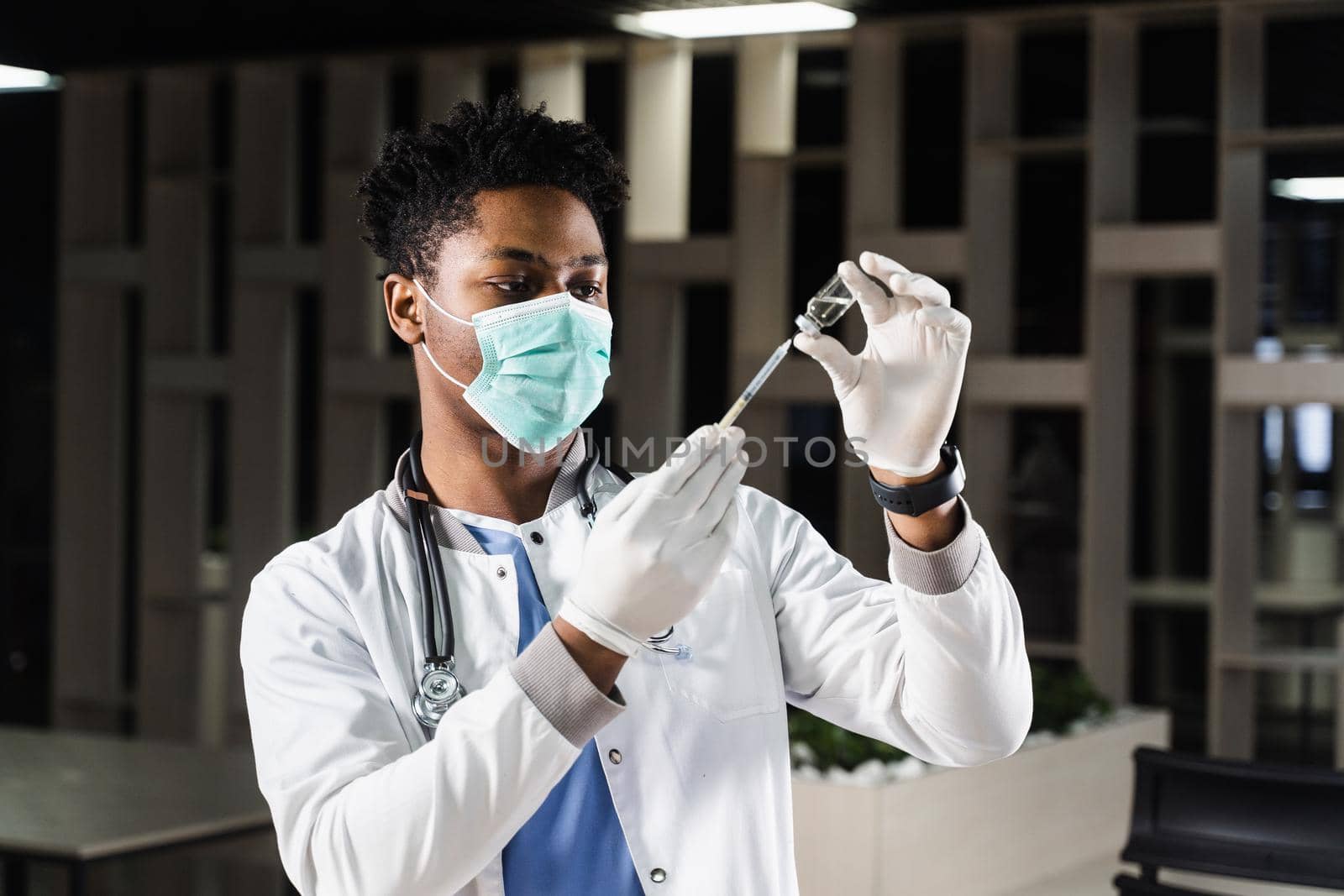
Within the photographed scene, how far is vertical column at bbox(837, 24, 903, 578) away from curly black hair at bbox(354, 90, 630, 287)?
3327mm

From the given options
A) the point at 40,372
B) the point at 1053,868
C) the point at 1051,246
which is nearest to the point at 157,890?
the point at 1053,868

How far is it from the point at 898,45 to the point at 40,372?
5206 mm

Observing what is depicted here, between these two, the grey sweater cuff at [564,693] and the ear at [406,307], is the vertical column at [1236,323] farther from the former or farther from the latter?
the grey sweater cuff at [564,693]

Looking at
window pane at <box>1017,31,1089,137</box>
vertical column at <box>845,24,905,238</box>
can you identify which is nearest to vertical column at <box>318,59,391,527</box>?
vertical column at <box>845,24,905,238</box>

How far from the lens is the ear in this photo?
1484 mm

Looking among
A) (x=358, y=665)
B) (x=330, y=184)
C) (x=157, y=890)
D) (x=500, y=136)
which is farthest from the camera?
(x=330, y=184)

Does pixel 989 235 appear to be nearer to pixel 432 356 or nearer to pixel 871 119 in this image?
pixel 871 119

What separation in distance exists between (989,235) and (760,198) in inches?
28.1

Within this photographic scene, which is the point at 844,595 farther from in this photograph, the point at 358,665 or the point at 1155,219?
the point at 1155,219

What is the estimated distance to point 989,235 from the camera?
4.69 meters

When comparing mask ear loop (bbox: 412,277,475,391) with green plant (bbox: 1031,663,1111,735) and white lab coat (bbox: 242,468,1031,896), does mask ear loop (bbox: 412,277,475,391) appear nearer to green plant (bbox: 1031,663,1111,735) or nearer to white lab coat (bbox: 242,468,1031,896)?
white lab coat (bbox: 242,468,1031,896)

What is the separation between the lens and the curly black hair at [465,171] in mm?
1386

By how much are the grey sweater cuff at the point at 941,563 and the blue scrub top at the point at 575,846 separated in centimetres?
30

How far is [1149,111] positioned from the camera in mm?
7324
